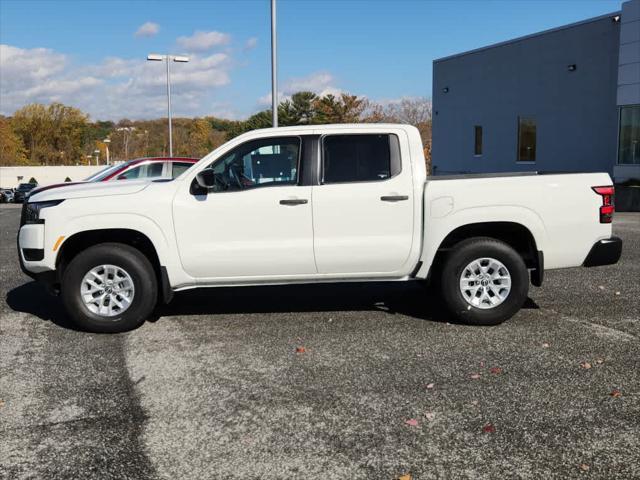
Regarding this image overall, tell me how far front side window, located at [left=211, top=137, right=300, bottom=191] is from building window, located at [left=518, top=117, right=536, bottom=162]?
71.3 ft

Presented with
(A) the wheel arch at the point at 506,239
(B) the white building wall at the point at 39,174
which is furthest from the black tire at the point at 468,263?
(B) the white building wall at the point at 39,174

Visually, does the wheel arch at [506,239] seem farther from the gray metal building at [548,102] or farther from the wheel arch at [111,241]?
the gray metal building at [548,102]

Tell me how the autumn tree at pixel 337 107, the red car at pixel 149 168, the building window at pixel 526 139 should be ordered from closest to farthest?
1. the red car at pixel 149 168
2. the building window at pixel 526 139
3. the autumn tree at pixel 337 107

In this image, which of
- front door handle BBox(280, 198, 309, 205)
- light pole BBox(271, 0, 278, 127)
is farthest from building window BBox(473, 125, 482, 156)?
front door handle BBox(280, 198, 309, 205)

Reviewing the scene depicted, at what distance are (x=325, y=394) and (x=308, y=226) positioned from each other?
2.03 metres

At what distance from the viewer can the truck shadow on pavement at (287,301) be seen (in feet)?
23.7

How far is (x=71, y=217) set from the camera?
6.18m

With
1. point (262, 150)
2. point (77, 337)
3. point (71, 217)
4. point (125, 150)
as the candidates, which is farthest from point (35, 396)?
point (125, 150)

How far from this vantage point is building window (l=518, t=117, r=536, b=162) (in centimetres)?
2620

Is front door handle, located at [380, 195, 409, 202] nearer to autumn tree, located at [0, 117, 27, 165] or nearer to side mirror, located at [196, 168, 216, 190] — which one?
side mirror, located at [196, 168, 216, 190]

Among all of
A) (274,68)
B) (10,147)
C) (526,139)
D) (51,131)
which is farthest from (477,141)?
(51,131)

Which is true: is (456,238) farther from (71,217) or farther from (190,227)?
(71,217)

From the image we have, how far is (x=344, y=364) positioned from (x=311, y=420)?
3.75 ft

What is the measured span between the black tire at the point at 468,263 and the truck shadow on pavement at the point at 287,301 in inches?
9.6
